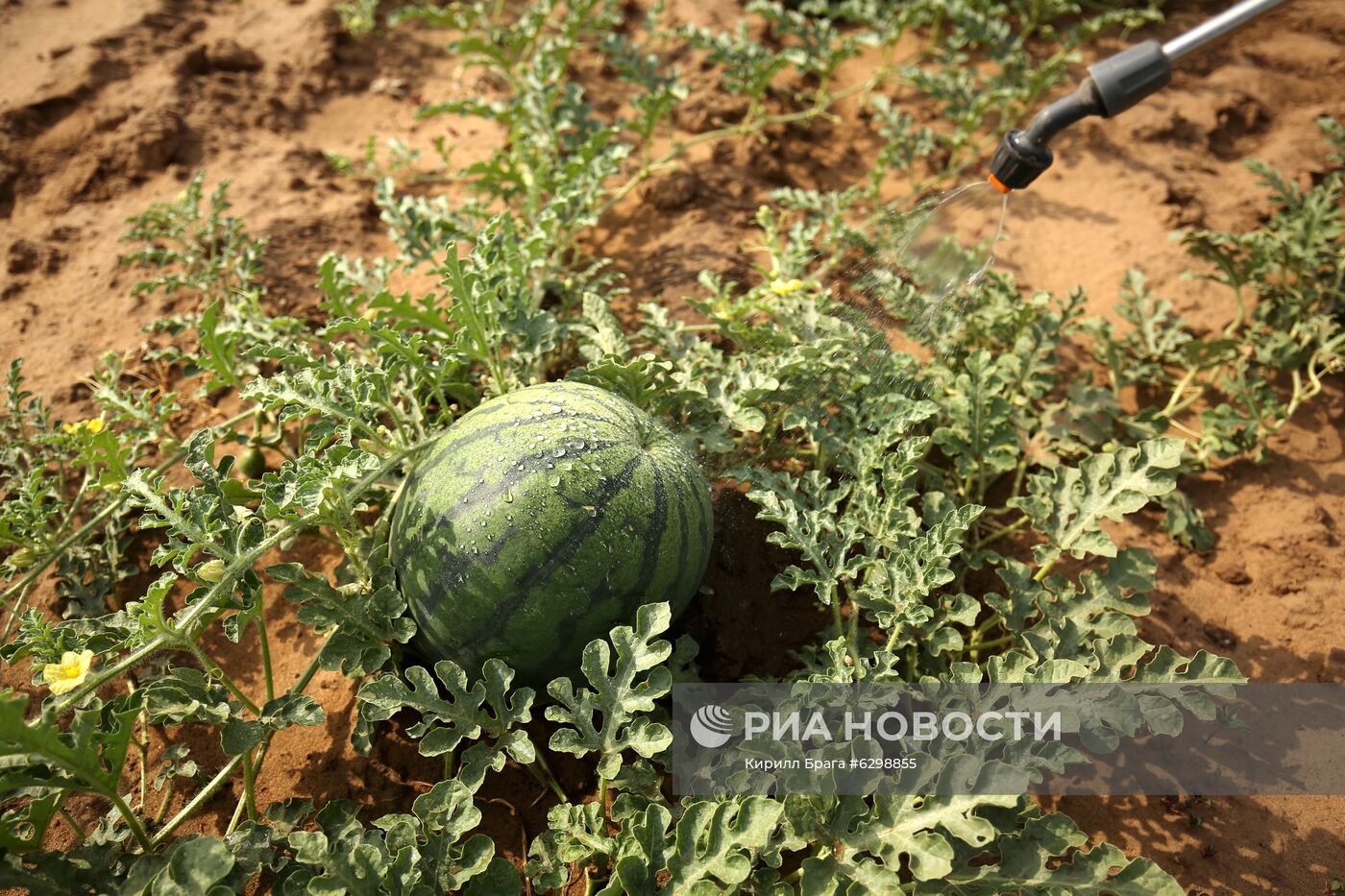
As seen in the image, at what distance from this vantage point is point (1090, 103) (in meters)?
2.43

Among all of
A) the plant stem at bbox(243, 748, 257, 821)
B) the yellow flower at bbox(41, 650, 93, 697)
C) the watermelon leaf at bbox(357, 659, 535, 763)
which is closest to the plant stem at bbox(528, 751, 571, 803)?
the watermelon leaf at bbox(357, 659, 535, 763)

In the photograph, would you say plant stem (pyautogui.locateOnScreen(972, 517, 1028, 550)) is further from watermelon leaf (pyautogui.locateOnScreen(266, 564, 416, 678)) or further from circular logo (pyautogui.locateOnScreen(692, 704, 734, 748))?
watermelon leaf (pyautogui.locateOnScreen(266, 564, 416, 678))

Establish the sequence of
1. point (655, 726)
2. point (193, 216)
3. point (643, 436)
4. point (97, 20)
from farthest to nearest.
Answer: point (97, 20) < point (193, 216) < point (643, 436) < point (655, 726)

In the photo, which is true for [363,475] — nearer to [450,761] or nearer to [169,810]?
[450,761]

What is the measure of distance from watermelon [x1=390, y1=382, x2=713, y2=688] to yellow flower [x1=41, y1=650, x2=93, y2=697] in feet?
2.28

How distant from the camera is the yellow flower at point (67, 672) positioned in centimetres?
194

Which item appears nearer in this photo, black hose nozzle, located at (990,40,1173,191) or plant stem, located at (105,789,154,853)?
plant stem, located at (105,789,154,853)

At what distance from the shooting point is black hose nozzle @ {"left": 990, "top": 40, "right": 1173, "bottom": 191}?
7.76ft

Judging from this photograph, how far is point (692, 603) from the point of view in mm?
2758

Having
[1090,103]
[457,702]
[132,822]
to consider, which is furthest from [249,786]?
[1090,103]

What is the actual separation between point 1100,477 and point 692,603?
126cm

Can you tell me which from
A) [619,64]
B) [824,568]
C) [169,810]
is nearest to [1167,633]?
[824,568]

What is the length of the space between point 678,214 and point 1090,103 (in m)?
1.93

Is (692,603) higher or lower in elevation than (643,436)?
lower
